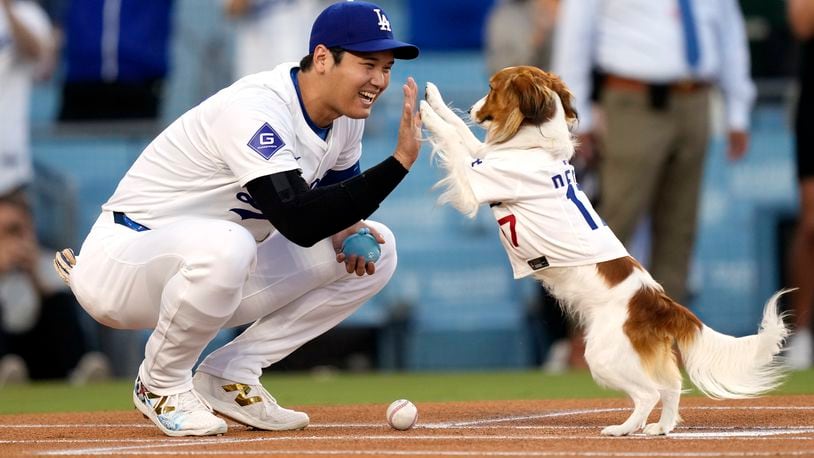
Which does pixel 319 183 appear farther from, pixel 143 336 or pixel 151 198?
pixel 143 336

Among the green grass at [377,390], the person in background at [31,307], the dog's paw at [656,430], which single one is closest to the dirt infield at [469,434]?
A: the dog's paw at [656,430]

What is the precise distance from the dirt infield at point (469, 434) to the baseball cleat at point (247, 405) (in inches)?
2.8

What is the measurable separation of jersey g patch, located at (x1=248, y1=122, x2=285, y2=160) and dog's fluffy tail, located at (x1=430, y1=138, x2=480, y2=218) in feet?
3.09

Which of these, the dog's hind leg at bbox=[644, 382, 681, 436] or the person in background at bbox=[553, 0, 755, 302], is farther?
the person in background at bbox=[553, 0, 755, 302]

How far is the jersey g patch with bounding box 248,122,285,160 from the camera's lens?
5.49 metres

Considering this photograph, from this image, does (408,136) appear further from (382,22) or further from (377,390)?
(377,390)

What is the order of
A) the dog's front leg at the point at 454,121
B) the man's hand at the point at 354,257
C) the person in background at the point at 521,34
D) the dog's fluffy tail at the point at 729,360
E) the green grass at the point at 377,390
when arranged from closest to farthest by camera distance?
the dog's fluffy tail at the point at 729,360
the man's hand at the point at 354,257
the dog's front leg at the point at 454,121
the green grass at the point at 377,390
the person in background at the point at 521,34

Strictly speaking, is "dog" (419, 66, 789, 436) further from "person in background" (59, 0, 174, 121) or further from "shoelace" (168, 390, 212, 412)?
"person in background" (59, 0, 174, 121)

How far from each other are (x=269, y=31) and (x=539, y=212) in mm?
5831

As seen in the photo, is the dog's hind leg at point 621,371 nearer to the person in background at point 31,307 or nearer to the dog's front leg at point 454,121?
the dog's front leg at point 454,121

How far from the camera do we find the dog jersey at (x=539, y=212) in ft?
18.6

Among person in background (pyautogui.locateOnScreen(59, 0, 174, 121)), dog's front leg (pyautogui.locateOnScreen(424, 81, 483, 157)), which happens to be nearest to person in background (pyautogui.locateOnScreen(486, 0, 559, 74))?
person in background (pyautogui.locateOnScreen(59, 0, 174, 121))

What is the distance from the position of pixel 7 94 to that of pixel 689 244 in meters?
5.26

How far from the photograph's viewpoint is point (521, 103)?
19.6 feet
